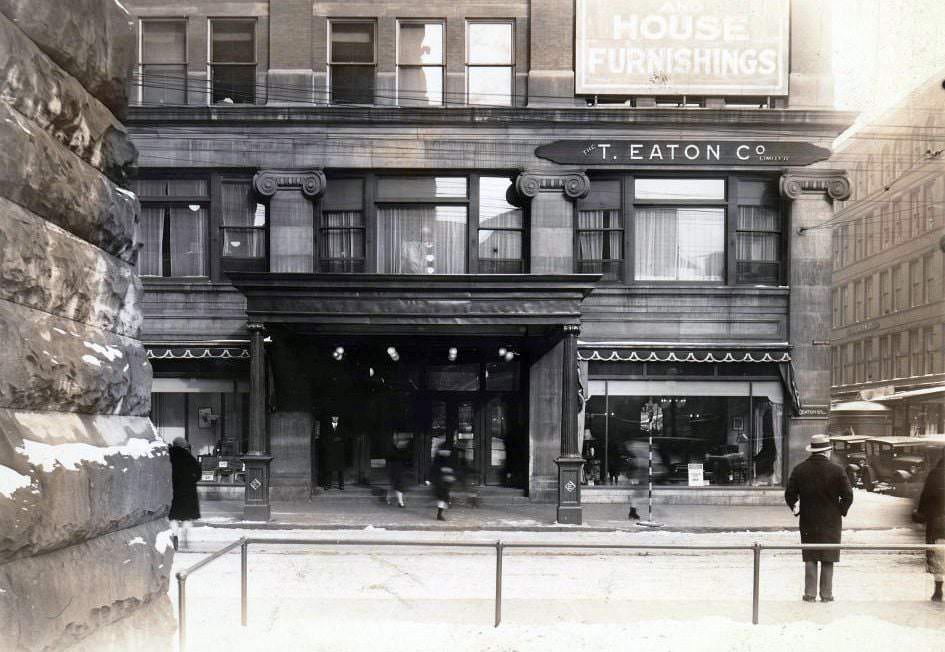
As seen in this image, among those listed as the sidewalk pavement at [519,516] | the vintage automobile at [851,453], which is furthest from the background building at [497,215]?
the vintage automobile at [851,453]

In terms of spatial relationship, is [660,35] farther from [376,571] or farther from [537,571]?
[376,571]

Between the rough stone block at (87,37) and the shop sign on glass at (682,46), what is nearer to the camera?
the rough stone block at (87,37)

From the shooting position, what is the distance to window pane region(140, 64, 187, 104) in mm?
17895

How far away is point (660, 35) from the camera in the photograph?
12734 millimetres

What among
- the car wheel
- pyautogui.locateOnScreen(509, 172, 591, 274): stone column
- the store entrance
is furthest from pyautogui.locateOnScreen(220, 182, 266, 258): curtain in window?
the car wheel

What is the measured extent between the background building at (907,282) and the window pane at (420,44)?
10.3 m

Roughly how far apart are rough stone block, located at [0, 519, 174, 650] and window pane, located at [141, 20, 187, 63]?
1627 centimetres

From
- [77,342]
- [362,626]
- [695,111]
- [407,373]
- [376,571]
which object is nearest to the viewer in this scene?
[77,342]

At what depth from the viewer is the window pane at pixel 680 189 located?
18562 millimetres

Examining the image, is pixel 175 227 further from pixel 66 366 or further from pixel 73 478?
pixel 73 478

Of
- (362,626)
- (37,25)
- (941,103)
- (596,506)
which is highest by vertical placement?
(941,103)

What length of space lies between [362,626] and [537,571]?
4.40 meters

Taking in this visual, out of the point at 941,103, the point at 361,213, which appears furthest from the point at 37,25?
the point at 361,213

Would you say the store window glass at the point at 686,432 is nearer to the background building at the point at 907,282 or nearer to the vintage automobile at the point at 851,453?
the vintage automobile at the point at 851,453
